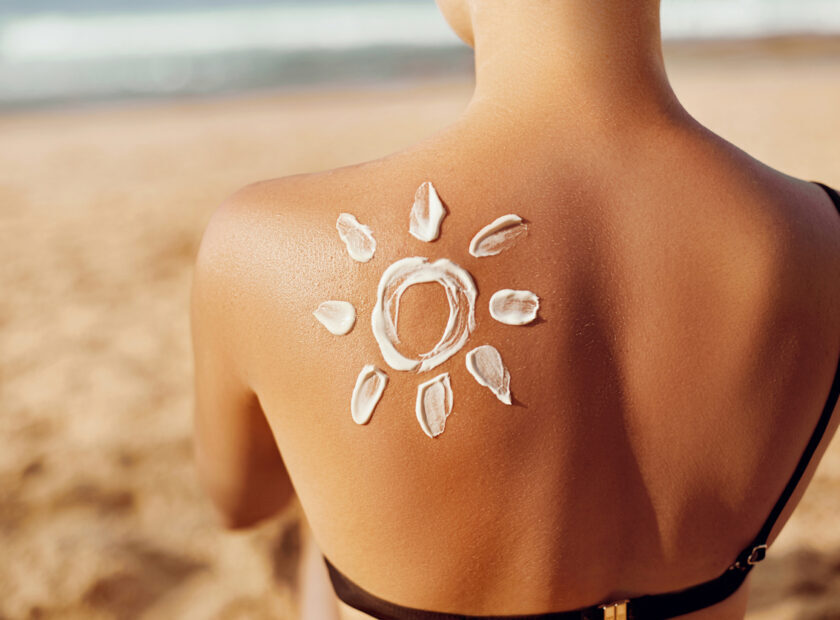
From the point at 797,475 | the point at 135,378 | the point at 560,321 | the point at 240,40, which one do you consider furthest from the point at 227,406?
the point at 240,40

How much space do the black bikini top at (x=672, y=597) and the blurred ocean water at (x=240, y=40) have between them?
1084cm

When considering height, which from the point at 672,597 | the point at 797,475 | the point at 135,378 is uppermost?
the point at 797,475

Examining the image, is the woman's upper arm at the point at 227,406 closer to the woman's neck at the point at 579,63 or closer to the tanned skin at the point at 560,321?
the tanned skin at the point at 560,321

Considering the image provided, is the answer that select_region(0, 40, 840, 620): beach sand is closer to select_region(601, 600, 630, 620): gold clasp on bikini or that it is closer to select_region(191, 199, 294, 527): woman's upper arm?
select_region(191, 199, 294, 527): woman's upper arm

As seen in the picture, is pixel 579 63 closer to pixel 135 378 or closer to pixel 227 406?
pixel 227 406

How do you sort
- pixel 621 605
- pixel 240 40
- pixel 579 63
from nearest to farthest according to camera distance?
pixel 579 63, pixel 621 605, pixel 240 40

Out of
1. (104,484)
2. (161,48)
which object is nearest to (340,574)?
(104,484)

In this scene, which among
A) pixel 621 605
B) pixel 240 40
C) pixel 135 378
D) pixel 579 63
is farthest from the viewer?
pixel 240 40

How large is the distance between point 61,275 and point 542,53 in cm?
382

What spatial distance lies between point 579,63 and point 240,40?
18.1 m

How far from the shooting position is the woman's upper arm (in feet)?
2.93

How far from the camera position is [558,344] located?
33.1 inches

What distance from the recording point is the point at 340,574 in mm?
1011

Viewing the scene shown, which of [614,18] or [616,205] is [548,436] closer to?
[616,205]
